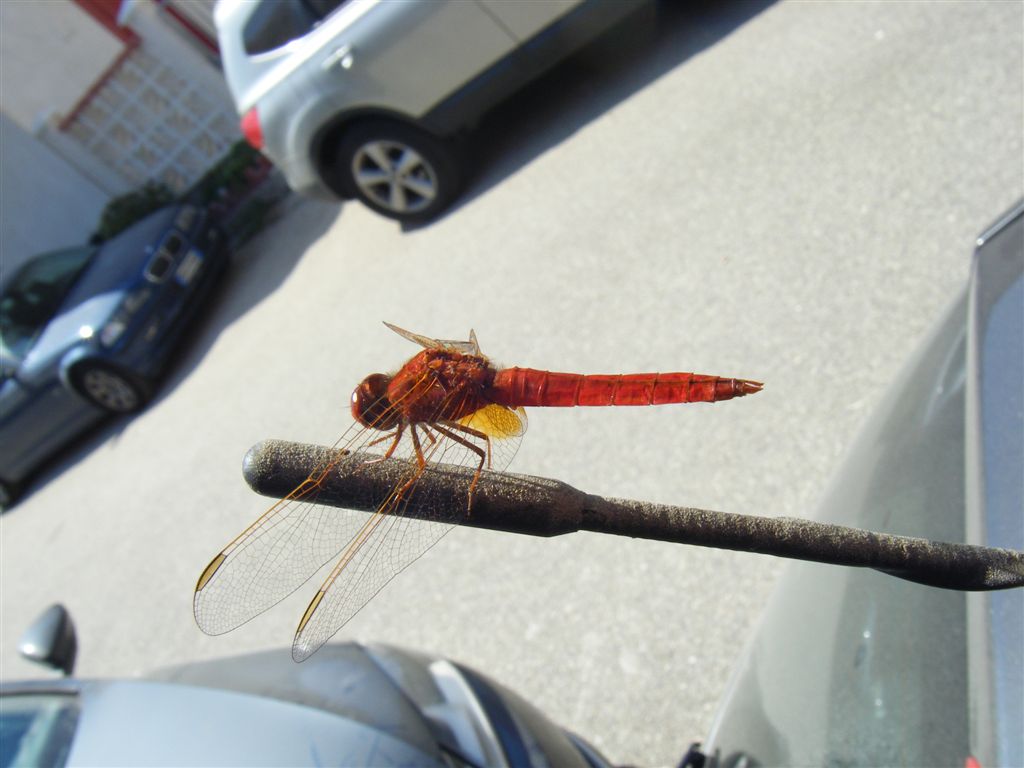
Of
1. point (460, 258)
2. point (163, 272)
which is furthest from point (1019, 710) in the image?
point (163, 272)

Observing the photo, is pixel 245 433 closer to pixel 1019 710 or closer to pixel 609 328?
pixel 609 328

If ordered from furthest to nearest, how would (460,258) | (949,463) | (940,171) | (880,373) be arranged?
(460,258)
(940,171)
(880,373)
(949,463)

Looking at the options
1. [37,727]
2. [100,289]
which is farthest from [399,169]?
[37,727]

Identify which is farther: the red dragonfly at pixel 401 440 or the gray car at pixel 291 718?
the gray car at pixel 291 718

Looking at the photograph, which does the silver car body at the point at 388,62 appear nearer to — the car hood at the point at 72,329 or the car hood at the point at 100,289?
the car hood at the point at 100,289

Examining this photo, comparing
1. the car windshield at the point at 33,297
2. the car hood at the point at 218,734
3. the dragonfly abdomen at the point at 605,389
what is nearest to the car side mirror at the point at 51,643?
the car hood at the point at 218,734

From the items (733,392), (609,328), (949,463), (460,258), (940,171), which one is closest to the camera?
(733,392)

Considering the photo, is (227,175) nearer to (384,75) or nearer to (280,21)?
(280,21)
